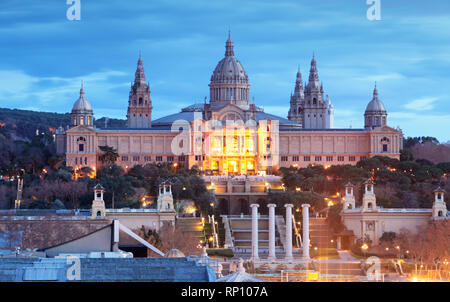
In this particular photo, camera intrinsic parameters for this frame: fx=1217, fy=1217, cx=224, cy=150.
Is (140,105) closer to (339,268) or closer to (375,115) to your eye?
(375,115)

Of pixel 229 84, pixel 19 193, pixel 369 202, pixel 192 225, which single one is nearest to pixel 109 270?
pixel 192 225

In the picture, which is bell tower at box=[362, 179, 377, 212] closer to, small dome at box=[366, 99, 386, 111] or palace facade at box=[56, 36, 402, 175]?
palace facade at box=[56, 36, 402, 175]

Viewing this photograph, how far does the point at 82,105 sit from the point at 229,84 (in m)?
20.7

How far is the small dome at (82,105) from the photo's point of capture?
13188cm

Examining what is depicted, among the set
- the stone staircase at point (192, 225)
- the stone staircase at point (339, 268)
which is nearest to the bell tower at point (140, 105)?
the stone staircase at point (192, 225)

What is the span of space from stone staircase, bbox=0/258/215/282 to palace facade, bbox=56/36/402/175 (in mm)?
78262

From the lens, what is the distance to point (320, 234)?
88625 mm

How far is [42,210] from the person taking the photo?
8831 cm

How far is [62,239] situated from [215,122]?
55.5 meters

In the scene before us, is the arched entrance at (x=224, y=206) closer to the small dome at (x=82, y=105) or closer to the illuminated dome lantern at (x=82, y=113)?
the illuminated dome lantern at (x=82, y=113)
